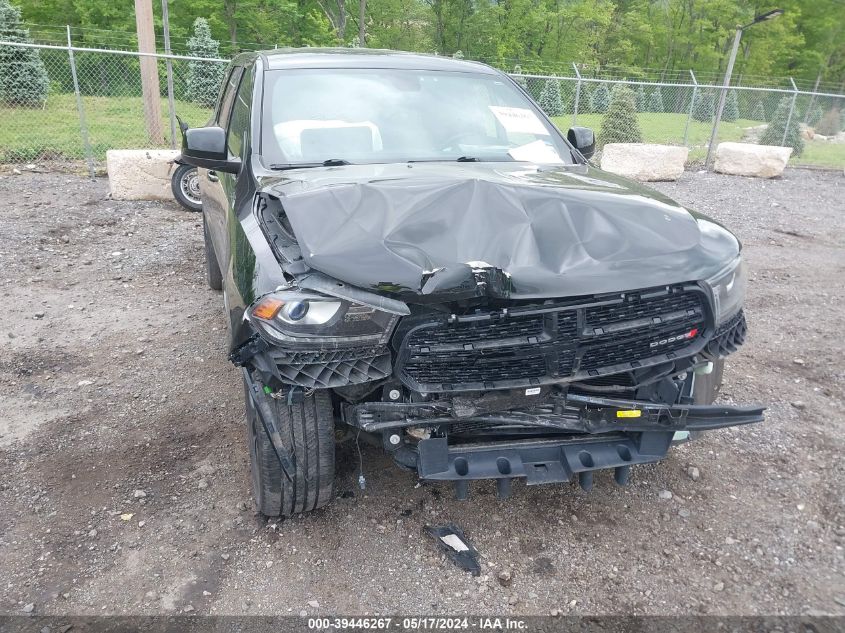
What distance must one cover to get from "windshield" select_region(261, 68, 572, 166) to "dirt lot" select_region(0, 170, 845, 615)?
158 cm

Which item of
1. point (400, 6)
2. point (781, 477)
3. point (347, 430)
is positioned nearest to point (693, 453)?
point (781, 477)

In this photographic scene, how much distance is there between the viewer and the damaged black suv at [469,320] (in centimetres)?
210

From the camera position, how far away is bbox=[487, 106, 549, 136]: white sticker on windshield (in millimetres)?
3775

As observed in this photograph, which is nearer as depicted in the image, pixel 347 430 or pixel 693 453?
pixel 347 430

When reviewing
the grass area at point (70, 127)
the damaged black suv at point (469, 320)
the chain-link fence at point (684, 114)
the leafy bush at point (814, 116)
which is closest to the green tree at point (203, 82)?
the grass area at point (70, 127)

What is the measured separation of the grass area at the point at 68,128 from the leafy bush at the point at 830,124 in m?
19.7

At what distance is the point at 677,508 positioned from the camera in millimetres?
2963

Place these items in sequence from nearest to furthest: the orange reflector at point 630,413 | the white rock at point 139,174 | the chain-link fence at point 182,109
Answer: the orange reflector at point 630,413, the white rock at point 139,174, the chain-link fence at point 182,109

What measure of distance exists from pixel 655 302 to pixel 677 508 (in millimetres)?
1195

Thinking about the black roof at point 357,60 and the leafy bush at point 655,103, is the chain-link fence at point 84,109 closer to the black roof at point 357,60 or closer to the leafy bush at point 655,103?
the black roof at point 357,60

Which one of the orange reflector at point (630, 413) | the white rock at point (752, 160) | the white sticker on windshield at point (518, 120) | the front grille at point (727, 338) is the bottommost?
the white rock at point (752, 160)

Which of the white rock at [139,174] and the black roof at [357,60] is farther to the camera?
the white rock at [139,174]

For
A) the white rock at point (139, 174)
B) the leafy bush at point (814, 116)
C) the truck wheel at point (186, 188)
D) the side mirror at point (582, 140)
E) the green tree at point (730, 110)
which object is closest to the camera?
the side mirror at point (582, 140)

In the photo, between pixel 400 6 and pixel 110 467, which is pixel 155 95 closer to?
pixel 110 467
